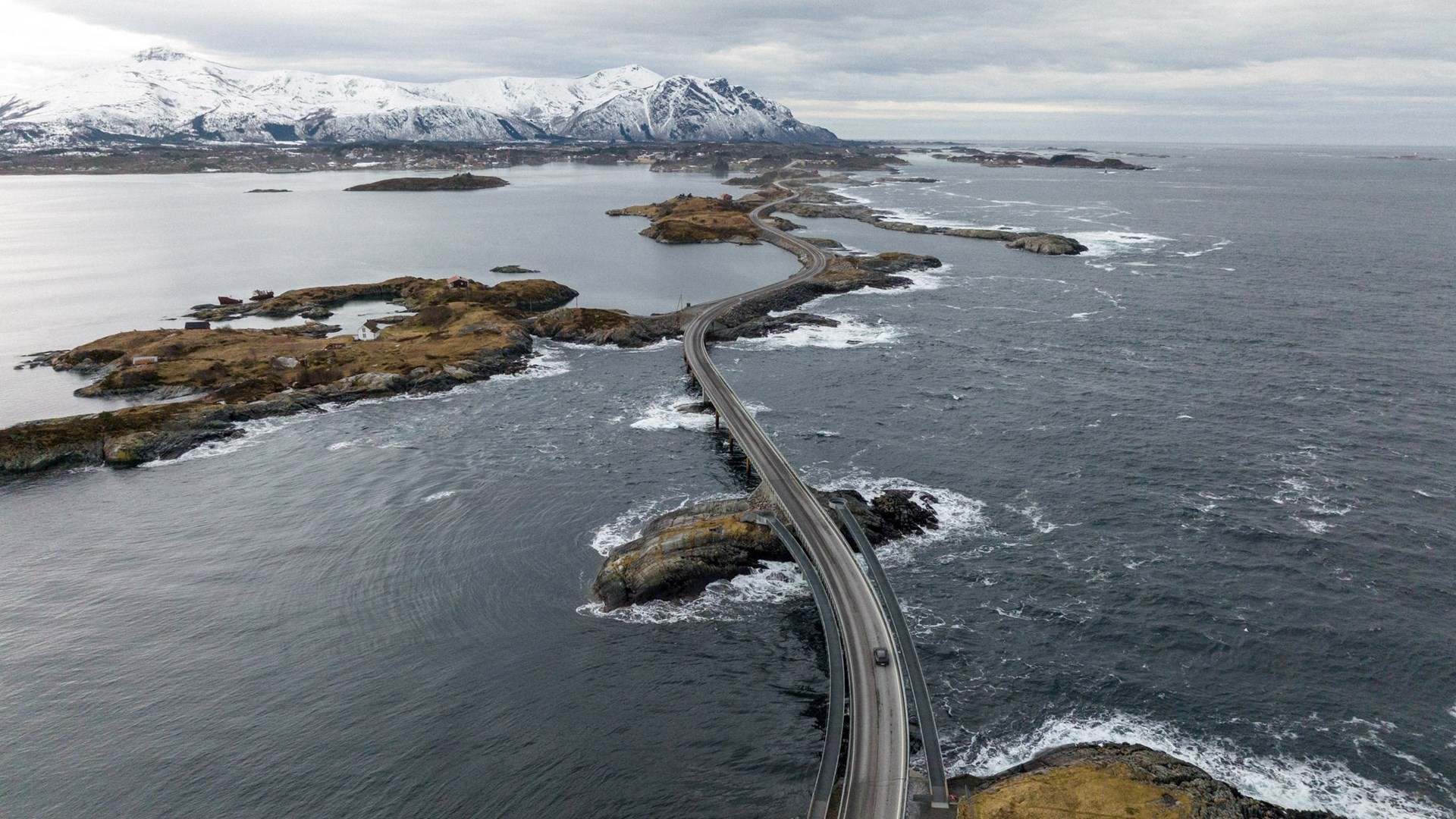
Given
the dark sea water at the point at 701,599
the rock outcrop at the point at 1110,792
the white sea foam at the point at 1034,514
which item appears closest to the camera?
the rock outcrop at the point at 1110,792

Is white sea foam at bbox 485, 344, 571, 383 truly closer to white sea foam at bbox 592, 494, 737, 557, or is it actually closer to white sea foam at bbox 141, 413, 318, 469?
white sea foam at bbox 141, 413, 318, 469

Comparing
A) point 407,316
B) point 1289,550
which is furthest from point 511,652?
point 407,316

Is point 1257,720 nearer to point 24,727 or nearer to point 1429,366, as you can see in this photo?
point 24,727

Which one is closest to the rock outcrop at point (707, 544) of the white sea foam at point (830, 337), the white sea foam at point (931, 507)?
the white sea foam at point (931, 507)

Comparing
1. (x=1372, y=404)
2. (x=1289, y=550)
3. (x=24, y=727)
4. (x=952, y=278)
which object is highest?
(x=952, y=278)

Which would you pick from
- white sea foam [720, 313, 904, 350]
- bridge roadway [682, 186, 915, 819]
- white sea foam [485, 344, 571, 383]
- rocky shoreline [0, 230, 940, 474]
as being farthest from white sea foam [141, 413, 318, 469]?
white sea foam [720, 313, 904, 350]

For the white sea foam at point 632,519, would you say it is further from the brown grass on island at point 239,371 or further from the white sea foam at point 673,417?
the brown grass on island at point 239,371
